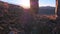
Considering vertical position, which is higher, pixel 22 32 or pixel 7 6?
pixel 7 6

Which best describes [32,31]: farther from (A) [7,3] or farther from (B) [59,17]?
(A) [7,3]

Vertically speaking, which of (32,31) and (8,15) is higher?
(8,15)

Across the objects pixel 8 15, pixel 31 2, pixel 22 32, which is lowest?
pixel 22 32

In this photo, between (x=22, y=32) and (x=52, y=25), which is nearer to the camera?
→ (x=22, y=32)

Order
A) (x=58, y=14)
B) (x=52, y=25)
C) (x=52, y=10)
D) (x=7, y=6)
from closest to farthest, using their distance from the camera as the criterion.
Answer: (x=52, y=25)
(x=58, y=14)
(x=7, y=6)
(x=52, y=10)

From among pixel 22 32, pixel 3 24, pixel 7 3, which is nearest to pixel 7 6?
pixel 7 3

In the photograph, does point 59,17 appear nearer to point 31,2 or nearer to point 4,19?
point 31,2

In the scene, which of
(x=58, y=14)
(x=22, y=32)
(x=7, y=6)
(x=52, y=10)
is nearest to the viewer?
(x=22, y=32)

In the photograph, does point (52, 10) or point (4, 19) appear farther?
point (52, 10)

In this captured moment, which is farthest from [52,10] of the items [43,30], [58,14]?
[43,30]
